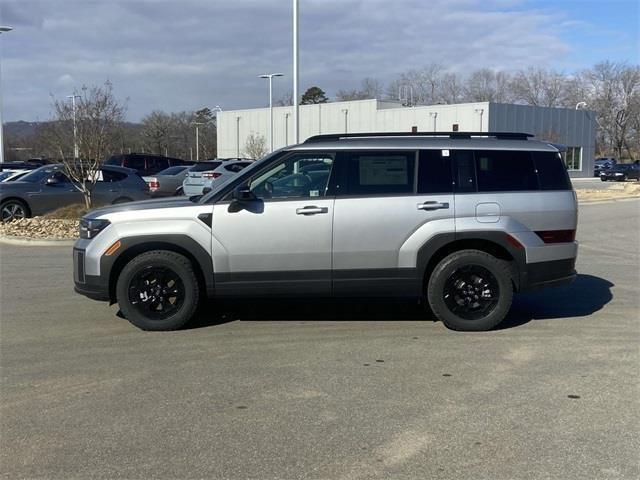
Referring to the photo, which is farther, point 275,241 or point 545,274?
point 545,274

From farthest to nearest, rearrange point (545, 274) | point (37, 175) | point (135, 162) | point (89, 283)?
point (135, 162) < point (37, 175) < point (545, 274) < point (89, 283)

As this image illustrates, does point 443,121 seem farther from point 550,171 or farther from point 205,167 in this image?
point 550,171

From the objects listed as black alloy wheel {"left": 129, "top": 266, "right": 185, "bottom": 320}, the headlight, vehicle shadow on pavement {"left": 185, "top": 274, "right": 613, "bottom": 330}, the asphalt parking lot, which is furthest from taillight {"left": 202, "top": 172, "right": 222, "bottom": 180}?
black alloy wheel {"left": 129, "top": 266, "right": 185, "bottom": 320}

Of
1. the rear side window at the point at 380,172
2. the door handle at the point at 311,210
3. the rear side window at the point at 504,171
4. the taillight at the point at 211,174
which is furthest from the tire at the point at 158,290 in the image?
the taillight at the point at 211,174

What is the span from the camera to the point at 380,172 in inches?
257

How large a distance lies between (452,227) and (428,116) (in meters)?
48.9

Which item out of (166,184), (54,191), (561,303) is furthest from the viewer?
(166,184)

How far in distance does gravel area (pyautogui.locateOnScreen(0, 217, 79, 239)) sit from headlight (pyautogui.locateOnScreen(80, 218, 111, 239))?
717 cm

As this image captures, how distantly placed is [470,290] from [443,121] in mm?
48279

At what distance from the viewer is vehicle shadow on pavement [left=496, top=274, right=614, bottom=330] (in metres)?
7.25

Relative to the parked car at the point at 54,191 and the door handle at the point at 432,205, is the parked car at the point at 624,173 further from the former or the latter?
the door handle at the point at 432,205

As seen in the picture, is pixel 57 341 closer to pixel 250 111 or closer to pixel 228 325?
pixel 228 325

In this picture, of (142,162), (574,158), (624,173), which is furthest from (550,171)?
(574,158)

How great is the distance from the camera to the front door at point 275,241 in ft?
20.9
